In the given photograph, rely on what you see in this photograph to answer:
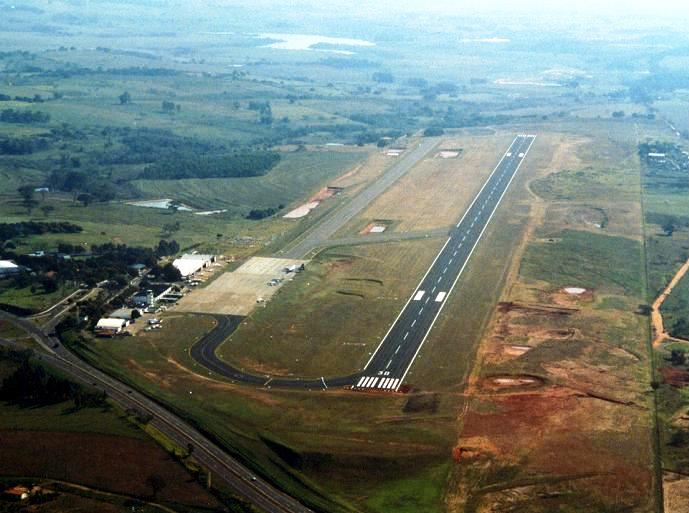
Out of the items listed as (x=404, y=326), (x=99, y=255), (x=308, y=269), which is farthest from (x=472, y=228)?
(x=99, y=255)

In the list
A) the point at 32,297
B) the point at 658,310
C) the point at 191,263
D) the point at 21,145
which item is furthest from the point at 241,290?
the point at 21,145

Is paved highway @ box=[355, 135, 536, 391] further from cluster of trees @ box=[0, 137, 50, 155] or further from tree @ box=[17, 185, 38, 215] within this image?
cluster of trees @ box=[0, 137, 50, 155]

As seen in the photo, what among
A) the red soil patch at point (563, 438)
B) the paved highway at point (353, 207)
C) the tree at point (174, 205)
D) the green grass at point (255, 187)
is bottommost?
the tree at point (174, 205)

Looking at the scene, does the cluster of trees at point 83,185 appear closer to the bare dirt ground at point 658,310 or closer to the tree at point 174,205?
the tree at point 174,205

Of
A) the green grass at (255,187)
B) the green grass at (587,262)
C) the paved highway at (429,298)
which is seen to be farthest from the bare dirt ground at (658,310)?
the green grass at (255,187)

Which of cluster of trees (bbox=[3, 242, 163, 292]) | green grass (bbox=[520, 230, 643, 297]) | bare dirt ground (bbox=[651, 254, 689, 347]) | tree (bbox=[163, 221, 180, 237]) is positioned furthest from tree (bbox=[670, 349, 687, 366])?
tree (bbox=[163, 221, 180, 237])

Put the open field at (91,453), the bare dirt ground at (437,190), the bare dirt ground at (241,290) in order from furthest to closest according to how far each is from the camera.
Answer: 1. the bare dirt ground at (437,190)
2. the bare dirt ground at (241,290)
3. the open field at (91,453)

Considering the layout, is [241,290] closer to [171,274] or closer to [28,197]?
[171,274]

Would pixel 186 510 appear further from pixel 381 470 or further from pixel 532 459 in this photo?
pixel 532 459
